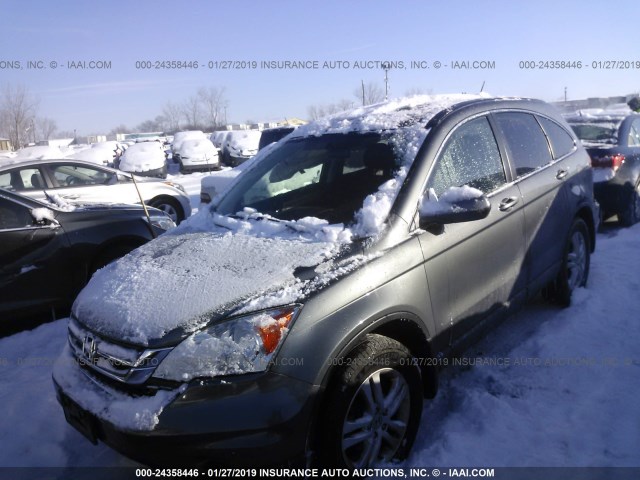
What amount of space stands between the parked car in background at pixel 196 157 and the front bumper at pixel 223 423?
20226mm

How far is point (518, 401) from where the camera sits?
9.56 feet

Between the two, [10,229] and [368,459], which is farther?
[10,229]

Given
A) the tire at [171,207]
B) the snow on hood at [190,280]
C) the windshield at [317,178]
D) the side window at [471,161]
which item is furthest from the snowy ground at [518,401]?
the tire at [171,207]

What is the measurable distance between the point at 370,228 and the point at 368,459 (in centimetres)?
112

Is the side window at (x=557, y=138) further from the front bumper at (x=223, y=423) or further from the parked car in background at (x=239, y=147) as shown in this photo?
the parked car in background at (x=239, y=147)

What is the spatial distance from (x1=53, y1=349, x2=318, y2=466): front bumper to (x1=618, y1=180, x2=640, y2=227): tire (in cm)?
652

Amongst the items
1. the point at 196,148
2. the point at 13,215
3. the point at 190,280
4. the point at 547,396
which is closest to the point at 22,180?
the point at 13,215

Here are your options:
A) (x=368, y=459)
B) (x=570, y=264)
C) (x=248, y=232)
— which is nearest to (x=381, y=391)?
(x=368, y=459)

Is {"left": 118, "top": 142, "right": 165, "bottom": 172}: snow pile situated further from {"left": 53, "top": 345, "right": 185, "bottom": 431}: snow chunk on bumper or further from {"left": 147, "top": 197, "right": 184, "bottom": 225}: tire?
{"left": 53, "top": 345, "right": 185, "bottom": 431}: snow chunk on bumper

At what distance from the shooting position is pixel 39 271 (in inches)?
166

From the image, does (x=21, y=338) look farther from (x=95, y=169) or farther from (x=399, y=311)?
(x=95, y=169)

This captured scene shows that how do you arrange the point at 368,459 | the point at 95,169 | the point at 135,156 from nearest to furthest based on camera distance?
the point at 368,459 → the point at 95,169 → the point at 135,156

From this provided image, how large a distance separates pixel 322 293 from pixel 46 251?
3.31 metres

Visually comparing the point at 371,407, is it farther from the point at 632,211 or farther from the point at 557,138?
the point at 632,211
